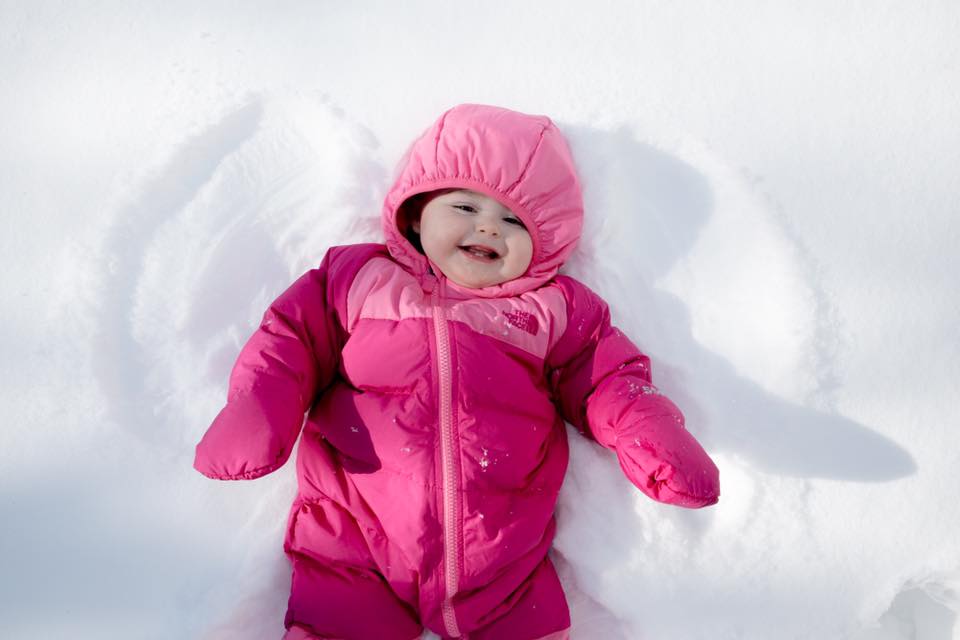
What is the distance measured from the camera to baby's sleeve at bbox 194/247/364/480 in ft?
4.11

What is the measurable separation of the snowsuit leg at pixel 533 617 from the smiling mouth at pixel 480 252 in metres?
0.60

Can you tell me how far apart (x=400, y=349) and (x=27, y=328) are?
707 mm

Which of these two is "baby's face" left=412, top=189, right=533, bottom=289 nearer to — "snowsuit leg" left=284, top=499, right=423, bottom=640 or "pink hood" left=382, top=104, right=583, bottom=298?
"pink hood" left=382, top=104, right=583, bottom=298

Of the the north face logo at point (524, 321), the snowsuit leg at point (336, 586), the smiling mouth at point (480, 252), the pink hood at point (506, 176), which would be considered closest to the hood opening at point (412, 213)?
the pink hood at point (506, 176)

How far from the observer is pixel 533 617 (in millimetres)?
1416

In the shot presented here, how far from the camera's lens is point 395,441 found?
1.38 metres

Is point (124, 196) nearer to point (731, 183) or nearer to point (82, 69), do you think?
point (82, 69)

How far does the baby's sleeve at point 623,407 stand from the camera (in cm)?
133

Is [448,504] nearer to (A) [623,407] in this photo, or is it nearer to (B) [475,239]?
(A) [623,407]

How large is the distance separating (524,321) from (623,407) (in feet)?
0.81

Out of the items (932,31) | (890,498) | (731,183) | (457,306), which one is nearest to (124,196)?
(457,306)

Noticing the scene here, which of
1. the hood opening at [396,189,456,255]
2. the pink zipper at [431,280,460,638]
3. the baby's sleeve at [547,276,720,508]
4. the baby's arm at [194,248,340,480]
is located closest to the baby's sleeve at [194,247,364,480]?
the baby's arm at [194,248,340,480]

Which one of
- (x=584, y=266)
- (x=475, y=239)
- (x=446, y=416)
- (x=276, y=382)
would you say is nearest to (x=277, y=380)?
(x=276, y=382)

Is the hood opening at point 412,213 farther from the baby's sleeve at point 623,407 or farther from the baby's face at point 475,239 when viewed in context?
the baby's sleeve at point 623,407
